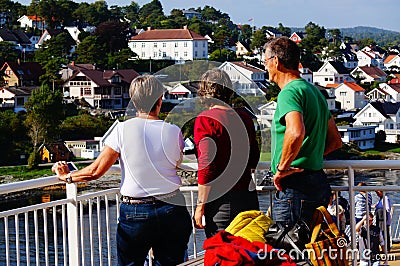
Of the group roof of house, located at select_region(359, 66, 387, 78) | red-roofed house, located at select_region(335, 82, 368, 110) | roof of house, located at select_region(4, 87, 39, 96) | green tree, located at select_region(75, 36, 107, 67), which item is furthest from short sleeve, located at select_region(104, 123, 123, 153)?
roof of house, located at select_region(359, 66, 387, 78)

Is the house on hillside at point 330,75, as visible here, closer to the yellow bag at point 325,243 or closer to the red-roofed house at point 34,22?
the red-roofed house at point 34,22

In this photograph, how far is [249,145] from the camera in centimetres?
289

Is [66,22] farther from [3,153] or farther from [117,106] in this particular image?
[3,153]

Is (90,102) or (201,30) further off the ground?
(201,30)

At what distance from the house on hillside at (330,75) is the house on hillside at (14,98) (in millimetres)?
27315

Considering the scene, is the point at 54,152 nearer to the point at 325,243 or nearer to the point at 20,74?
the point at 20,74

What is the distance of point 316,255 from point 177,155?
61cm

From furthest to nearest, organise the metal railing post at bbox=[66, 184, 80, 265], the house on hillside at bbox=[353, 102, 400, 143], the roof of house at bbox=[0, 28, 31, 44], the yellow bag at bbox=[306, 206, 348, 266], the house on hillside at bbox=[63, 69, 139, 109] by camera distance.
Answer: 1. the roof of house at bbox=[0, 28, 31, 44]
2. the house on hillside at bbox=[63, 69, 139, 109]
3. the house on hillside at bbox=[353, 102, 400, 143]
4. the metal railing post at bbox=[66, 184, 80, 265]
5. the yellow bag at bbox=[306, 206, 348, 266]

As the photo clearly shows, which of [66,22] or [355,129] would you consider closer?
[355,129]

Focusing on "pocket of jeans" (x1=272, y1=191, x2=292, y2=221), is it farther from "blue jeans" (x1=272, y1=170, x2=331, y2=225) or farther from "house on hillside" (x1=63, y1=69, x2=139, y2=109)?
"house on hillside" (x1=63, y1=69, x2=139, y2=109)

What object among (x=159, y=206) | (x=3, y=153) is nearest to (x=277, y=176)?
(x=159, y=206)

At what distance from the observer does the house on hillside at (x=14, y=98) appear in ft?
152

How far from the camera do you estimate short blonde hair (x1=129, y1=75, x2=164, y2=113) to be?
2613mm

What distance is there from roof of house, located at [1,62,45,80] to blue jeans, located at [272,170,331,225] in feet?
163
